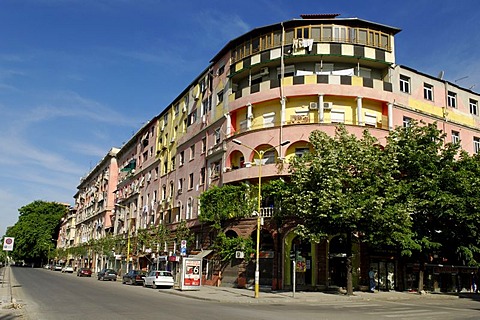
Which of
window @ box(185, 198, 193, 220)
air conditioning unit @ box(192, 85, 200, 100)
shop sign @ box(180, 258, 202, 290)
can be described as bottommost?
shop sign @ box(180, 258, 202, 290)

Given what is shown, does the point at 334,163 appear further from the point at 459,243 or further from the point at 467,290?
the point at 467,290

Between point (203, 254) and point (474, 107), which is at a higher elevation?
point (474, 107)

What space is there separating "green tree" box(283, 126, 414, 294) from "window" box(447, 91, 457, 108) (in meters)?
17.3

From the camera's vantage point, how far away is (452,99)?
4534cm

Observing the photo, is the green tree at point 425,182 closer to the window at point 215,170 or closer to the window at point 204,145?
the window at point 215,170

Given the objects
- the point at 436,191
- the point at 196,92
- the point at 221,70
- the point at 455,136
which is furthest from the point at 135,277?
the point at 455,136

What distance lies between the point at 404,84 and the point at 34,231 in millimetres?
93741

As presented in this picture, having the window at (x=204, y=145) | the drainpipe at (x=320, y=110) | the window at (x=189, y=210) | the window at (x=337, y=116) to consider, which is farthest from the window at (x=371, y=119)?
the window at (x=189, y=210)

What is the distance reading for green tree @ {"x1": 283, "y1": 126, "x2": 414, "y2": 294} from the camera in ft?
93.0

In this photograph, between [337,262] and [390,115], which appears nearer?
[337,262]

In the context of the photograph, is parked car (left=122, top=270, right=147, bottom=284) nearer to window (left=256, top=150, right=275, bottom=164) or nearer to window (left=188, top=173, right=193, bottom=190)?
window (left=188, top=173, right=193, bottom=190)

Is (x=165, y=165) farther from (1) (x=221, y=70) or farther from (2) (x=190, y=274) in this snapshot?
(2) (x=190, y=274)

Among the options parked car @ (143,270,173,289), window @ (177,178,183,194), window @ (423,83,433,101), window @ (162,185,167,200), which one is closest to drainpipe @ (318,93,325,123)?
window @ (423,83,433,101)

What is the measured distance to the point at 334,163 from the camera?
29562mm
